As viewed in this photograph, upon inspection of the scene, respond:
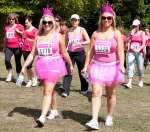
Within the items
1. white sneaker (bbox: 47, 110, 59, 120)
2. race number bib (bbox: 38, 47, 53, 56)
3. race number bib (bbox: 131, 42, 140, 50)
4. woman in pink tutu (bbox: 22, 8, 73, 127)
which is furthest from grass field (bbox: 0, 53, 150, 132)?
race number bib (bbox: 38, 47, 53, 56)

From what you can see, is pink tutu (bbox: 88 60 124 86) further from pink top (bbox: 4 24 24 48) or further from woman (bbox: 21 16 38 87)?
pink top (bbox: 4 24 24 48)

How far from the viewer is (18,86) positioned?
42.0 ft

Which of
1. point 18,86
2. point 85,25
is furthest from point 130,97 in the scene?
point 85,25

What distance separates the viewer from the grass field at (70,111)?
8.12m

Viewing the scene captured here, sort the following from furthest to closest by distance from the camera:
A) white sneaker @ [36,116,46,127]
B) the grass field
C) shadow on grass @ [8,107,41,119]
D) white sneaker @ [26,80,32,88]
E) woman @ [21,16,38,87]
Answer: white sneaker @ [26,80,32,88] → woman @ [21,16,38,87] → shadow on grass @ [8,107,41,119] → the grass field → white sneaker @ [36,116,46,127]

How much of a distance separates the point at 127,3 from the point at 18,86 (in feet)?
103

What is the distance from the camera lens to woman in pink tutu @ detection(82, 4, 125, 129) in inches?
313

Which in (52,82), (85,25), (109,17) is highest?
Result: (109,17)

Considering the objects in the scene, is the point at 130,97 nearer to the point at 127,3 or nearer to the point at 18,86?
the point at 18,86

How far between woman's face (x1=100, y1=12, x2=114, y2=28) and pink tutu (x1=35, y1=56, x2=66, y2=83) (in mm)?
988

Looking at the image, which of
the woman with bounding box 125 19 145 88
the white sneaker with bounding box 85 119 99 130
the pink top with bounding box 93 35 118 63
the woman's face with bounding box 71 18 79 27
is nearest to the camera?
the white sneaker with bounding box 85 119 99 130

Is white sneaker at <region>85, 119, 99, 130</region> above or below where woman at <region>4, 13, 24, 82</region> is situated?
below

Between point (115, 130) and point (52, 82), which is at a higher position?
point (52, 82)

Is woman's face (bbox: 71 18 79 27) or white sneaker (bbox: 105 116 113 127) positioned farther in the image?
woman's face (bbox: 71 18 79 27)
